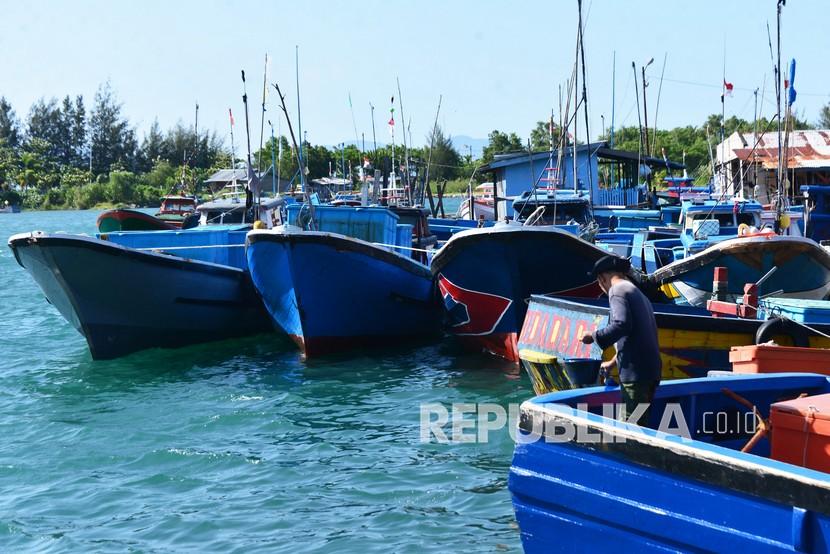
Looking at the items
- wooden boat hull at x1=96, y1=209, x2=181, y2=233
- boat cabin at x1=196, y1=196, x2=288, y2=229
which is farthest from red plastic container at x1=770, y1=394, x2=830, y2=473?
wooden boat hull at x1=96, y1=209, x2=181, y2=233

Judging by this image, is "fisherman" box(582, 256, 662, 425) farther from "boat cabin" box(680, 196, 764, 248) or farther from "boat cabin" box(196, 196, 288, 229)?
"boat cabin" box(196, 196, 288, 229)

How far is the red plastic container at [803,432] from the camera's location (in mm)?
5531

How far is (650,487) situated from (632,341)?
1669 mm

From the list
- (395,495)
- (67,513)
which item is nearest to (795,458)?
(395,495)

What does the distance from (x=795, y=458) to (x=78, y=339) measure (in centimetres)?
1660

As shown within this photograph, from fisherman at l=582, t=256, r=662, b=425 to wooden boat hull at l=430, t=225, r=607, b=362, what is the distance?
7.27 m

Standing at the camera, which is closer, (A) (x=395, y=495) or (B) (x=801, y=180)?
(A) (x=395, y=495)

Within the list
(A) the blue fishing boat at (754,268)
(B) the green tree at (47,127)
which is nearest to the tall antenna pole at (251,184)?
(A) the blue fishing boat at (754,268)

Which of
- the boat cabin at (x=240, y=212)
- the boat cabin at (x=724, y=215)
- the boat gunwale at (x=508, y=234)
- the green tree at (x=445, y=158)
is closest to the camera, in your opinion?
the boat gunwale at (x=508, y=234)

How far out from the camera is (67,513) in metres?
8.98

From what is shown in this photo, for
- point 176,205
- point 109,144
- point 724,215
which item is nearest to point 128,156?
point 109,144

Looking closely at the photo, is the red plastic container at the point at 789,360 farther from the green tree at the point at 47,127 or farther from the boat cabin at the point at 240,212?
the green tree at the point at 47,127

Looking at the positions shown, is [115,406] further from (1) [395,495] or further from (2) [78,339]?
(2) [78,339]

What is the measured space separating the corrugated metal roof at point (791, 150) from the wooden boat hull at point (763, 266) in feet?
67.7
